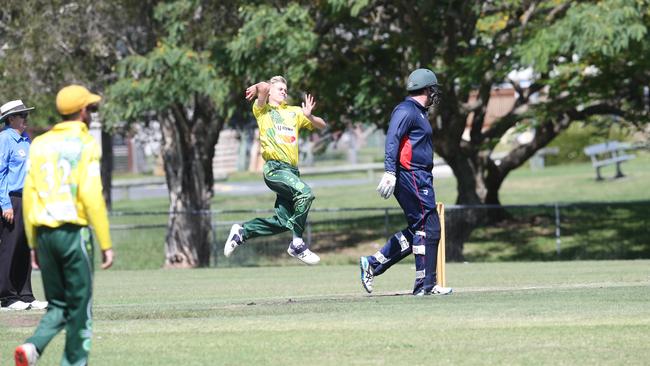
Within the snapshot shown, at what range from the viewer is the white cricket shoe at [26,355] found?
798 cm

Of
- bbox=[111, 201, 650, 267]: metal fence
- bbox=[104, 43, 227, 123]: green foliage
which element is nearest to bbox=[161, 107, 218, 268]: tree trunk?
bbox=[111, 201, 650, 267]: metal fence

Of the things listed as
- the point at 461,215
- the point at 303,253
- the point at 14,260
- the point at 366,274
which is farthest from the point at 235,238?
the point at 461,215

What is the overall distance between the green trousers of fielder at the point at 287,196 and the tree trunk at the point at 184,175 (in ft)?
49.8

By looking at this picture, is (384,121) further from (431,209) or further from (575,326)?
(575,326)

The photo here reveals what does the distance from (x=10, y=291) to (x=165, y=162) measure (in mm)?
17584

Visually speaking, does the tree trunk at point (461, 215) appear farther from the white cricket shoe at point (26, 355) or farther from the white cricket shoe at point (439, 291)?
the white cricket shoe at point (26, 355)

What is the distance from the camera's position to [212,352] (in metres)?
9.52

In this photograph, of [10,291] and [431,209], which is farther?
[10,291]

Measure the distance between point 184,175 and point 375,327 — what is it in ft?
67.6

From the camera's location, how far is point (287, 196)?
1430 cm

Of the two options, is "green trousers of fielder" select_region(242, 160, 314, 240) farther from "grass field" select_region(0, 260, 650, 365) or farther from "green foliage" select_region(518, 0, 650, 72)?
"green foliage" select_region(518, 0, 650, 72)

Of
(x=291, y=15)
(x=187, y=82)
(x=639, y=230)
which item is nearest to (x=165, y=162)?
(x=187, y=82)

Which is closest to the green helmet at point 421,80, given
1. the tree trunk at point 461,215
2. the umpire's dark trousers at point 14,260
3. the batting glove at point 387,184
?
the batting glove at point 387,184

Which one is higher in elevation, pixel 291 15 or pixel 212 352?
pixel 291 15
